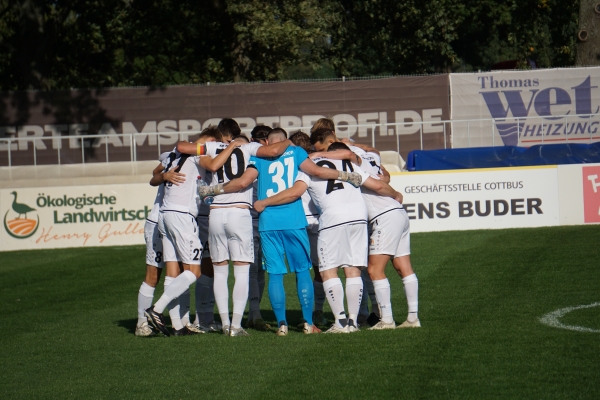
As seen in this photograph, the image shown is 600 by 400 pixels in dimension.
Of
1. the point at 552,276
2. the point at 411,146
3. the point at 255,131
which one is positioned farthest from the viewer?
the point at 411,146

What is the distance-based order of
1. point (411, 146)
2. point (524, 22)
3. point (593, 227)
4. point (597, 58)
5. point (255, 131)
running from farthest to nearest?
point (524, 22), point (597, 58), point (411, 146), point (593, 227), point (255, 131)

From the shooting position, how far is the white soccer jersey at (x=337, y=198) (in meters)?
8.16

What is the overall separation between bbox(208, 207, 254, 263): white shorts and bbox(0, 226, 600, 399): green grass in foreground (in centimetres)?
84

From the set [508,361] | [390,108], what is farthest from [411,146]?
[508,361]

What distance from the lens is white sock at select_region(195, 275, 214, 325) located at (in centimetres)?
920

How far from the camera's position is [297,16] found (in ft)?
105

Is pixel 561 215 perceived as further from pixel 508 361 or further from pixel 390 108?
pixel 508 361

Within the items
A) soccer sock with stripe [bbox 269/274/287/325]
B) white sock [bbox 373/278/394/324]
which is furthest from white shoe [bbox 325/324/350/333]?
soccer sock with stripe [bbox 269/274/287/325]

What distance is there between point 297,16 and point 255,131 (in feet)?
76.8

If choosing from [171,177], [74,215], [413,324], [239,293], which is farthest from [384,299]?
[74,215]

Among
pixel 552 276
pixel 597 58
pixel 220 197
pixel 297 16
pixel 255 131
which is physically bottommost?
pixel 552 276

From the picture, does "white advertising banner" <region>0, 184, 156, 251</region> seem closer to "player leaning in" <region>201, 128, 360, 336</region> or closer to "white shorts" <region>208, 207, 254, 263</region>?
"white shorts" <region>208, 207, 254, 263</region>

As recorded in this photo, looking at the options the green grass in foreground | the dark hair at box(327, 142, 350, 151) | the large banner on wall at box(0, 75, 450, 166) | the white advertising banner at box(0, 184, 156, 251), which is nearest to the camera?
the green grass in foreground

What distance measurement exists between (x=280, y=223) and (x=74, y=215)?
42.7 ft
